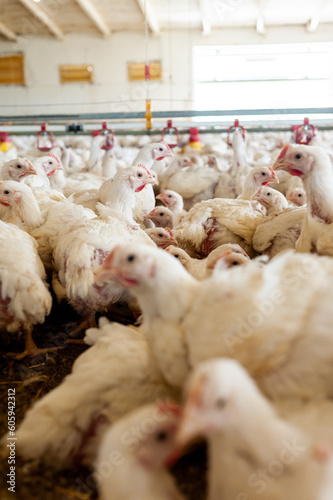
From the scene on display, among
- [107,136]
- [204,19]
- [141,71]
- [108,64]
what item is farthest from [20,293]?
[108,64]

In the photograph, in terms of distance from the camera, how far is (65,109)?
17.1 metres

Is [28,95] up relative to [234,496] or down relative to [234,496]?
up

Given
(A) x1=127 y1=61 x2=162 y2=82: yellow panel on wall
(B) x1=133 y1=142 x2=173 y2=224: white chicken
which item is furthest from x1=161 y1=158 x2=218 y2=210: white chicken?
(A) x1=127 y1=61 x2=162 y2=82: yellow panel on wall

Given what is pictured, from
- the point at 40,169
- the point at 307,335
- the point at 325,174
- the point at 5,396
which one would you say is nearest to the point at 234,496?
the point at 307,335

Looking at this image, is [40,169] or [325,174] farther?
[40,169]

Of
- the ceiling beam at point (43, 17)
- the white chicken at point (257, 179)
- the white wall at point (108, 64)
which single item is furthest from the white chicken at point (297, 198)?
the white wall at point (108, 64)

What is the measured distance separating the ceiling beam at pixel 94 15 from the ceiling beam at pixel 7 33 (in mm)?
2891

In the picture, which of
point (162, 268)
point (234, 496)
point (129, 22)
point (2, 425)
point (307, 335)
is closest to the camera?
point (234, 496)

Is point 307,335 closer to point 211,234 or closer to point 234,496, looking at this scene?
point 234,496

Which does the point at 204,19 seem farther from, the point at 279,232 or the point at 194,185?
the point at 279,232

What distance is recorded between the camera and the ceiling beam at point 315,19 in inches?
530

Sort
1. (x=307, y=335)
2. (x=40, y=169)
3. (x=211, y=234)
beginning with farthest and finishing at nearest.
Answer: (x=40, y=169)
(x=211, y=234)
(x=307, y=335)

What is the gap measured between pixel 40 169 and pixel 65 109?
13.2 meters

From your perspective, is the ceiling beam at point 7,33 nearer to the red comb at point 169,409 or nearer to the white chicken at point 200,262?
the white chicken at point 200,262
